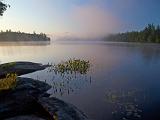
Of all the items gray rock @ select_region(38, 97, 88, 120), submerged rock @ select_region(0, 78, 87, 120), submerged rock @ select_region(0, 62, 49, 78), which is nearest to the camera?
gray rock @ select_region(38, 97, 88, 120)

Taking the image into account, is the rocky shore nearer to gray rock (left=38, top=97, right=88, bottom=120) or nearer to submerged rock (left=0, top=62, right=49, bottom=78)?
gray rock (left=38, top=97, right=88, bottom=120)

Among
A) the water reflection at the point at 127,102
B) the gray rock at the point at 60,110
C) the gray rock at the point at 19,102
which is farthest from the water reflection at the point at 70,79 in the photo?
the gray rock at the point at 60,110

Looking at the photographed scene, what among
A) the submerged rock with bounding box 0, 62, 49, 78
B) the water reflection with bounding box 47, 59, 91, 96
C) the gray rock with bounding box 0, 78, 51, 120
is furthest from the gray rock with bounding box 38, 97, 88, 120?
the submerged rock with bounding box 0, 62, 49, 78

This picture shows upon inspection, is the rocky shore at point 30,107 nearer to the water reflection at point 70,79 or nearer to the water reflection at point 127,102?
the water reflection at point 127,102

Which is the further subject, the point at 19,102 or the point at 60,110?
the point at 19,102

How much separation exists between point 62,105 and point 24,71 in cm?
2785

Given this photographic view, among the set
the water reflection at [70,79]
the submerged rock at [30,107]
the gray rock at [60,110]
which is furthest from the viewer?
the water reflection at [70,79]

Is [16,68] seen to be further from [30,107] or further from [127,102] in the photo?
[127,102]

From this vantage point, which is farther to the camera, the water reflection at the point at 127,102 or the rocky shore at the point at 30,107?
the water reflection at the point at 127,102

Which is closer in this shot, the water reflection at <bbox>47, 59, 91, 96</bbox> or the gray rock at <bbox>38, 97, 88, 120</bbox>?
the gray rock at <bbox>38, 97, 88, 120</bbox>

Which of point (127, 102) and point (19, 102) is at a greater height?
point (19, 102)

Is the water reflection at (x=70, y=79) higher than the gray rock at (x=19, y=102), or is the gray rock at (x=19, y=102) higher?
the gray rock at (x=19, y=102)

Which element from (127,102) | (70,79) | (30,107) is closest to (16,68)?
(70,79)

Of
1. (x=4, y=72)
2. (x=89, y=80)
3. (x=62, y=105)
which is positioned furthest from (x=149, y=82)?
(x=4, y=72)
